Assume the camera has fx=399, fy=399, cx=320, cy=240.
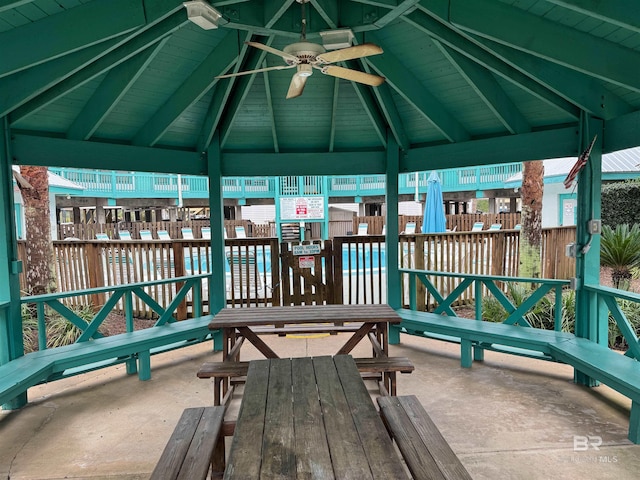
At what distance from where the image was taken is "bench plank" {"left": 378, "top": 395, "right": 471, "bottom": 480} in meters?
2.04

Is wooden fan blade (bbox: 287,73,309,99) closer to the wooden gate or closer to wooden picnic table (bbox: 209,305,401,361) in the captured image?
wooden picnic table (bbox: 209,305,401,361)

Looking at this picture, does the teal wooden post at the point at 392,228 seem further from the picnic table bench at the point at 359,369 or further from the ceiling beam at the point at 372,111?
the picnic table bench at the point at 359,369

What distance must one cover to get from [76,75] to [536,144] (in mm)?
5378

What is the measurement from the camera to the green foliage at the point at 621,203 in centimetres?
1155

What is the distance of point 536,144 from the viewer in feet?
16.4

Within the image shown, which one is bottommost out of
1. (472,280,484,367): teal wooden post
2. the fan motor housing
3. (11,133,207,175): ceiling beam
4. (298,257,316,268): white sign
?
(472,280,484,367): teal wooden post

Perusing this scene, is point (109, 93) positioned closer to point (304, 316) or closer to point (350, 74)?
point (350, 74)

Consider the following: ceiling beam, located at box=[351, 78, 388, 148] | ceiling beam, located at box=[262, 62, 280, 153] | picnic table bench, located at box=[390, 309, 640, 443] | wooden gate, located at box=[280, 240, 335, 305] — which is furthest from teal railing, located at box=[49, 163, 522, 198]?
picnic table bench, located at box=[390, 309, 640, 443]

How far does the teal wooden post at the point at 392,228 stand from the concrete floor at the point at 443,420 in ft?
3.57

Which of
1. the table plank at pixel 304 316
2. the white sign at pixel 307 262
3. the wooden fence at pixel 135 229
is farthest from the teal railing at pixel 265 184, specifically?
the table plank at pixel 304 316

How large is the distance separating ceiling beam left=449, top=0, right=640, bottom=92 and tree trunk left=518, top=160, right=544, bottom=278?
4427 millimetres

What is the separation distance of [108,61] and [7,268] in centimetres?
250

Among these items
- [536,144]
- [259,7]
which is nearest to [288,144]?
[259,7]

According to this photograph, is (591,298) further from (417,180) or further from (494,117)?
(417,180)
